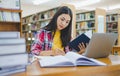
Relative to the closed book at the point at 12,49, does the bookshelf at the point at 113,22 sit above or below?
above

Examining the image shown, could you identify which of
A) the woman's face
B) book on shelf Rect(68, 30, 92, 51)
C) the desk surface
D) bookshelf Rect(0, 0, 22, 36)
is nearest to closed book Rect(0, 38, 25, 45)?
the desk surface

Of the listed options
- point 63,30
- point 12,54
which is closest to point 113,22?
point 63,30

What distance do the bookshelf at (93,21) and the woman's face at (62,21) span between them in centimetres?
416

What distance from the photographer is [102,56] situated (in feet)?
3.97

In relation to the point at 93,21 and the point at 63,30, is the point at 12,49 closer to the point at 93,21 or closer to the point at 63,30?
the point at 63,30

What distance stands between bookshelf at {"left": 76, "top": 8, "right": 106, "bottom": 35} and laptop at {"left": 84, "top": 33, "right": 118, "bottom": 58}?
215 inches

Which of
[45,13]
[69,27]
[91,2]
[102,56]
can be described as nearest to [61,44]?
[69,27]

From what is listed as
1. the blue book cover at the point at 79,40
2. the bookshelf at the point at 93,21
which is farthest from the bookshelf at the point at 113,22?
the blue book cover at the point at 79,40

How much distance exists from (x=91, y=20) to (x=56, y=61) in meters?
6.16

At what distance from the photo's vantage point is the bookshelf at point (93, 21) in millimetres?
6727

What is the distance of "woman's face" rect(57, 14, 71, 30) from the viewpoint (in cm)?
252

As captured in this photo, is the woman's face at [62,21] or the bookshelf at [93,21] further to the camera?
the bookshelf at [93,21]

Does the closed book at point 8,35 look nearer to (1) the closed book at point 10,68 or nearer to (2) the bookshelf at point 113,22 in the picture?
Answer: (1) the closed book at point 10,68

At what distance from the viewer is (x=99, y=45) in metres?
1.13
